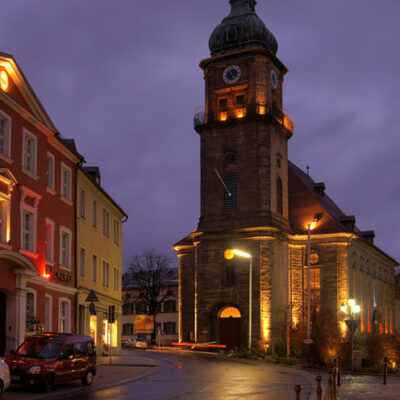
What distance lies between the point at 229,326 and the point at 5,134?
1336 inches

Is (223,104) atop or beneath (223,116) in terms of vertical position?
atop

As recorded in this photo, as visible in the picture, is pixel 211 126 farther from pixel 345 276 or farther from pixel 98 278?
pixel 98 278

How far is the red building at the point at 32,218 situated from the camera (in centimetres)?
2584

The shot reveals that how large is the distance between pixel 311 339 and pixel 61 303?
14727mm

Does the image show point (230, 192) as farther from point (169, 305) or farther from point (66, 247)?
point (169, 305)

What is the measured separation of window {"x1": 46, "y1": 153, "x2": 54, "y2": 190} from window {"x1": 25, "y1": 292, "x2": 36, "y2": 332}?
511 cm

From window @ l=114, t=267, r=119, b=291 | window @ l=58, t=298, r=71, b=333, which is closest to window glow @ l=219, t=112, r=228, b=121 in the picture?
window @ l=114, t=267, r=119, b=291

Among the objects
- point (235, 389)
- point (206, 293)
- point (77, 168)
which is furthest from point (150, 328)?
point (235, 389)

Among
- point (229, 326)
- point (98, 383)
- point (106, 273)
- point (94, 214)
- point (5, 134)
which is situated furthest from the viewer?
point (229, 326)

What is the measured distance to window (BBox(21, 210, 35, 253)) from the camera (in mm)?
27641

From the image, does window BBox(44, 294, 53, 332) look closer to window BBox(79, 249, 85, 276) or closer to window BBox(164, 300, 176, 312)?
window BBox(79, 249, 85, 276)

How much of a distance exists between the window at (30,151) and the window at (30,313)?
4893mm

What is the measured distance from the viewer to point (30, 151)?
2870 centimetres

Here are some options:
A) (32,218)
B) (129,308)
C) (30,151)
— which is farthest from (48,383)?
(129,308)
